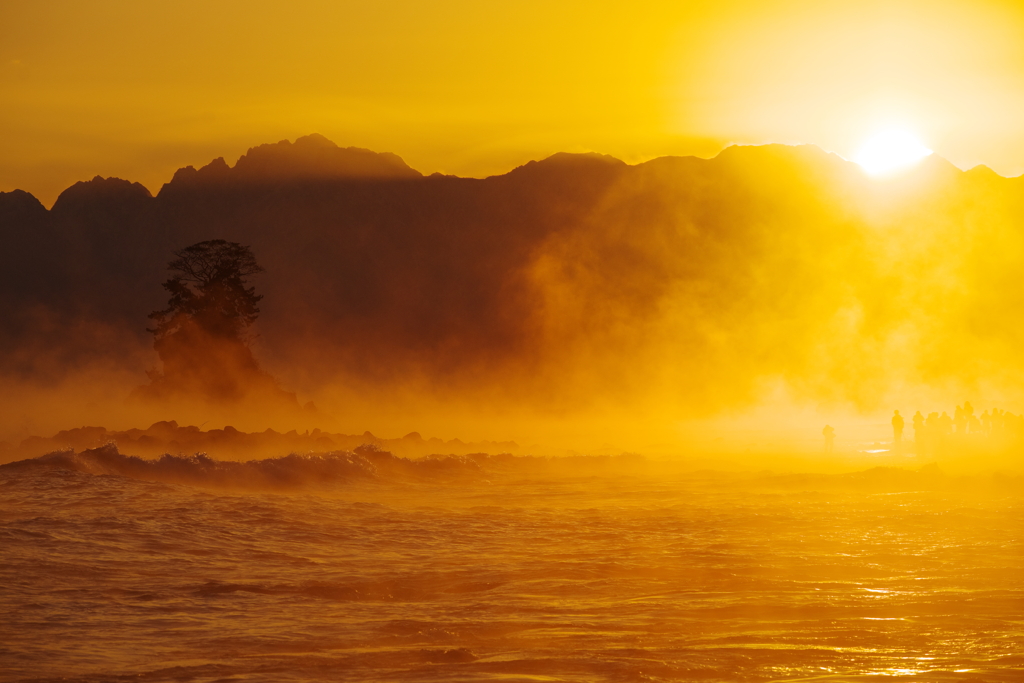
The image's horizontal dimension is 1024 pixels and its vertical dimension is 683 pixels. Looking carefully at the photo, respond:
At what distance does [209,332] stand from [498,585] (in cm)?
4139

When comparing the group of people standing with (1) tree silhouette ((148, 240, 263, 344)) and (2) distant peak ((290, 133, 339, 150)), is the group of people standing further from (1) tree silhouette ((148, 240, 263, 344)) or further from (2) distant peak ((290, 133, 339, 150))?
(2) distant peak ((290, 133, 339, 150))

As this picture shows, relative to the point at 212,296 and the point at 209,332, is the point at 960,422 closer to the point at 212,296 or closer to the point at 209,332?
the point at 209,332

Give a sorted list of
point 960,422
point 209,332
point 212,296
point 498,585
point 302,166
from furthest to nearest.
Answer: point 302,166 < point 212,296 < point 209,332 < point 960,422 < point 498,585

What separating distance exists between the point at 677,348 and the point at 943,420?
73187 millimetres

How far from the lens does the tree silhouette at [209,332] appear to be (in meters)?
46.4

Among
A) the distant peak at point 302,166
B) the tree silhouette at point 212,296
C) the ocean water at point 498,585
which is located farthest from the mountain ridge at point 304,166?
the ocean water at point 498,585

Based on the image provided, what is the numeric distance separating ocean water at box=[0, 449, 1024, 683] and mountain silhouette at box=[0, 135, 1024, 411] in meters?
81.7

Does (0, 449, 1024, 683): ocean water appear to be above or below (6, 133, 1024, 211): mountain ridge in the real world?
below

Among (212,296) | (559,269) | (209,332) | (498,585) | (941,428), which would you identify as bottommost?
(498,585)

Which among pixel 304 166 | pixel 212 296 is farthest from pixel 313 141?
pixel 212 296

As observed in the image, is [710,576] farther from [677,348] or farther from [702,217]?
[702,217]

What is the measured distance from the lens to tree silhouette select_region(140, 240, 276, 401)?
152ft

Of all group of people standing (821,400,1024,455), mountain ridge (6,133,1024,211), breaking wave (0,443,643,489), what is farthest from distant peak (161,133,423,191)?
breaking wave (0,443,643,489)

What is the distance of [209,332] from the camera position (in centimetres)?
4791
